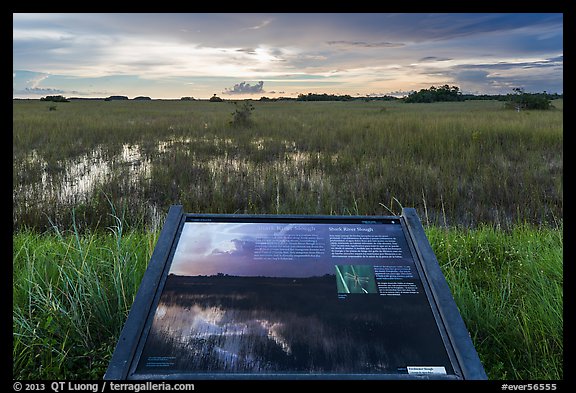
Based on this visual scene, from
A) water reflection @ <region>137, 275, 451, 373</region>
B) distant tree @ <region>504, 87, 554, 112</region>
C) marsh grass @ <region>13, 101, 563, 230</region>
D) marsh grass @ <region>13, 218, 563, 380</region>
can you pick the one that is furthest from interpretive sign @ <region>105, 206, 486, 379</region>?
distant tree @ <region>504, 87, 554, 112</region>

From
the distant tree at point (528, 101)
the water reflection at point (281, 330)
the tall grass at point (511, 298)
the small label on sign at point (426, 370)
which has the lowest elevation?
the tall grass at point (511, 298)

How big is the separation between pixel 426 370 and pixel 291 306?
0.61m

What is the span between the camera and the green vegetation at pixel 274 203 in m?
2.80

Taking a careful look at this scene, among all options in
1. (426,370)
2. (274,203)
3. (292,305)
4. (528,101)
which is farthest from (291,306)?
(528,101)

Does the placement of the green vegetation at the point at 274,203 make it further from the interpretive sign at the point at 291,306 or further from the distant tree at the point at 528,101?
the distant tree at the point at 528,101

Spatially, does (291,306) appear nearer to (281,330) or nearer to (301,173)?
(281,330)

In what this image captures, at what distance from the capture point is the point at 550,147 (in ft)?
34.0

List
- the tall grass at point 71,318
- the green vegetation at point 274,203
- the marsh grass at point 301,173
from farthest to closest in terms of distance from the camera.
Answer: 1. the marsh grass at point 301,173
2. the green vegetation at point 274,203
3. the tall grass at point 71,318

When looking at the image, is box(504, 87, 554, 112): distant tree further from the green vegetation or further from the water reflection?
the water reflection

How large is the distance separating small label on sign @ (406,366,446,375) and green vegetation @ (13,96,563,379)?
0.89 m

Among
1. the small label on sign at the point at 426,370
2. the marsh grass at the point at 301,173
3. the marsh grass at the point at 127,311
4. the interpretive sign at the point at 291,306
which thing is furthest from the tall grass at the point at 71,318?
the marsh grass at the point at 301,173

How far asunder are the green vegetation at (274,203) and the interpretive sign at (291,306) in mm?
766

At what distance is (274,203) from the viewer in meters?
6.12
